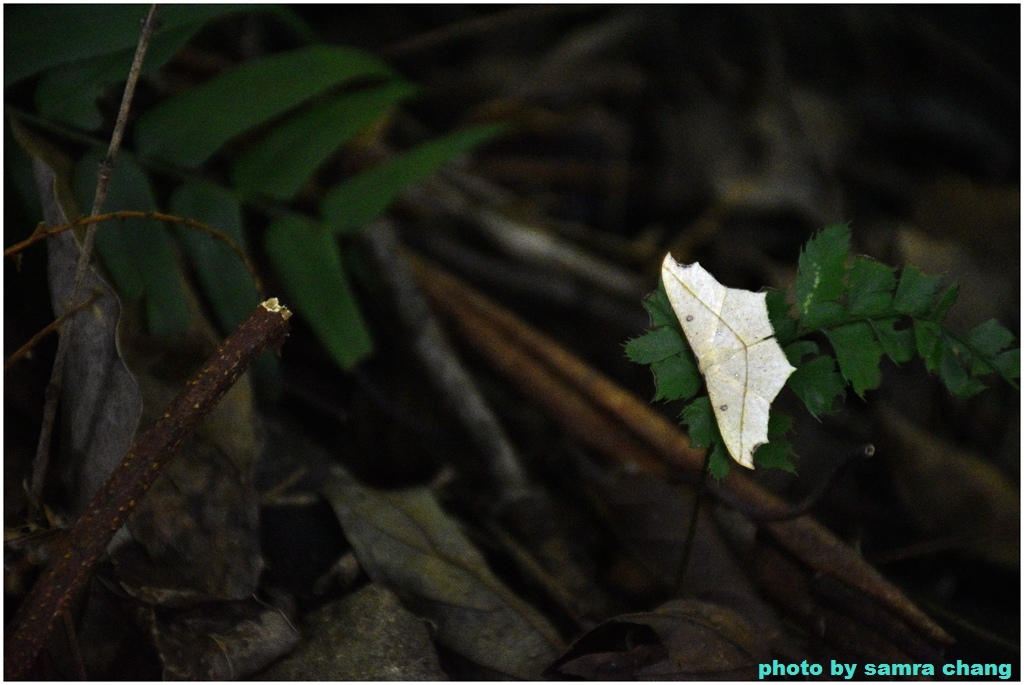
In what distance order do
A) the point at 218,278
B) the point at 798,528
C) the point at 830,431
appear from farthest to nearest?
the point at 830,431, the point at 218,278, the point at 798,528

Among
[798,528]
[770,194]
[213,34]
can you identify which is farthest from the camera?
[770,194]

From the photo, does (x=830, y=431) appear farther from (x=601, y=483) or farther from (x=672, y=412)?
(x=601, y=483)

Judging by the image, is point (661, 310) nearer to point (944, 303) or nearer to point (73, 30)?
point (944, 303)

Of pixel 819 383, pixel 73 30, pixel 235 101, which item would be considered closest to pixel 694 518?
pixel 819 383

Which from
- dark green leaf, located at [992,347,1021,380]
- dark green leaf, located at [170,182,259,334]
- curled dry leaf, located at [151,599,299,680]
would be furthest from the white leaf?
dark green leaf, located at [170,182,259,334]

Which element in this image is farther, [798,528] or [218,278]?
[218,278]

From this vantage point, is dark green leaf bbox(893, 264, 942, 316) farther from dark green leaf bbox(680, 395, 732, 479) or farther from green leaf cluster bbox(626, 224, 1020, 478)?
dark green leaf bbox(680, 395, 732, 479)

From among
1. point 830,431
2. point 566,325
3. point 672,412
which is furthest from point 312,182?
point 830,431
